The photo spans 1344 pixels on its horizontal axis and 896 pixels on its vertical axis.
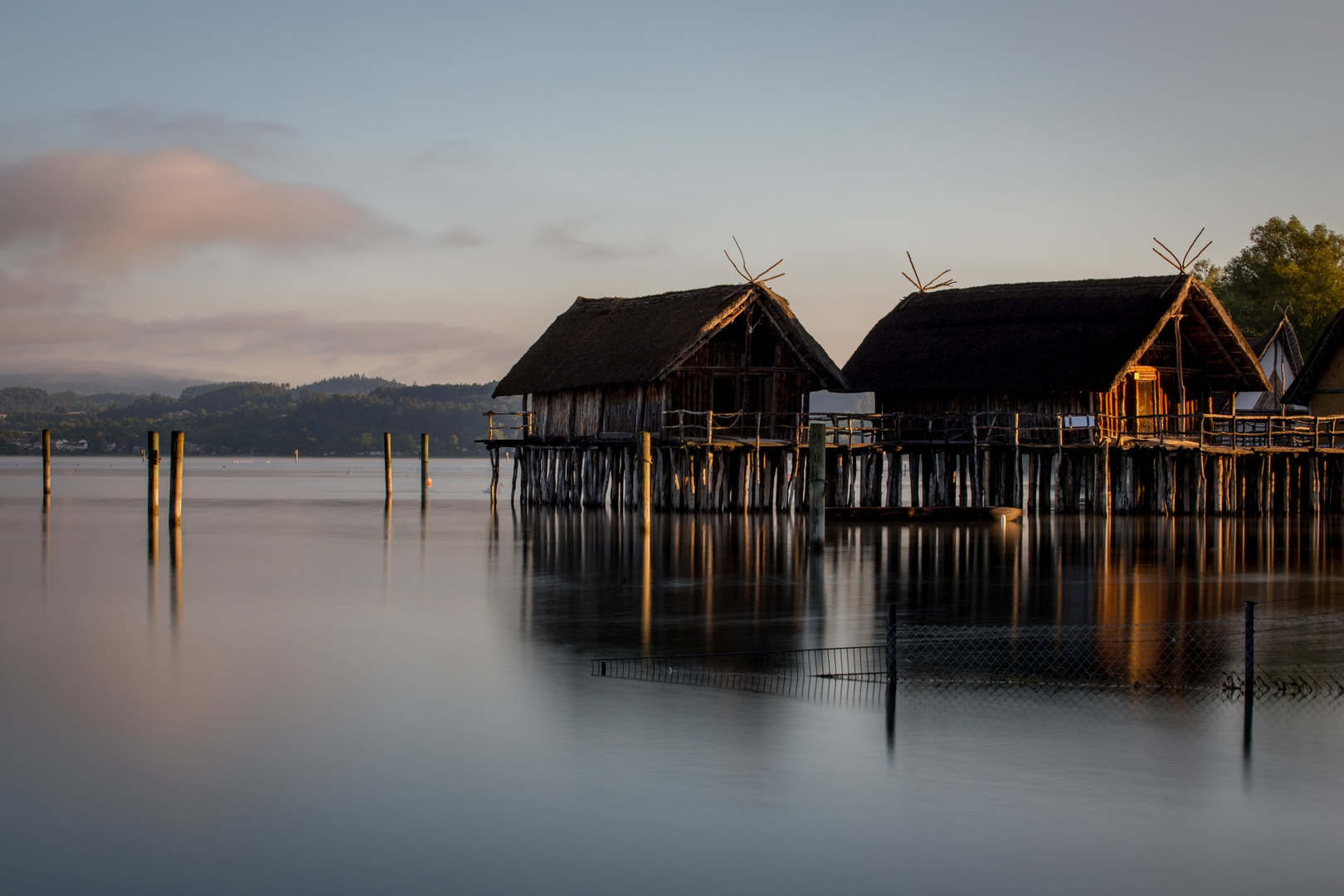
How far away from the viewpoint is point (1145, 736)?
1172cm

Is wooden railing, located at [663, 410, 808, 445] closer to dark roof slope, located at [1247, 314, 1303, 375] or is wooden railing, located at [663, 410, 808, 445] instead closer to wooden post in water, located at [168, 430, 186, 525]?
wooden post in water, located at [168, 430, 186, 525]

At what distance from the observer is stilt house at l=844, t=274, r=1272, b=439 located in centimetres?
3866

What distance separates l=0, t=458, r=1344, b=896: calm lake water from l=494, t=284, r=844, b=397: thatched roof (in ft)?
51.9

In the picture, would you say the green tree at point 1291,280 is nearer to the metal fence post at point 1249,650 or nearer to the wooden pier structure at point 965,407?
the wooden pier structure at point 965,407

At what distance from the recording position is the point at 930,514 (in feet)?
124

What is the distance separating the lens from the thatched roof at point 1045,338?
38.5 meters

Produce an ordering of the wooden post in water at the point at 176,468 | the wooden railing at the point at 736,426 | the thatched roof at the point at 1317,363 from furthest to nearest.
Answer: the thatched roof at the point at 1317,363 < the wooden railing at the point at 736,426 < the wooden post in water at the point at 176,468

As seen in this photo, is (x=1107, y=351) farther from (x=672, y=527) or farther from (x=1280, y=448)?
(x=672, y=527)

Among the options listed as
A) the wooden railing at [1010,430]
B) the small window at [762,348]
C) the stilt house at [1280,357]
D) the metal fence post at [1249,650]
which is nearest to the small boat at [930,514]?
the wooden railing at [1010,430]

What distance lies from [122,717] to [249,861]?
504 cm

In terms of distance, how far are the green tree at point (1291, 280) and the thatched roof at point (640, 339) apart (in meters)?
28.5

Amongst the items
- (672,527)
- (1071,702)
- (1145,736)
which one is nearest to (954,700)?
(1071,702)

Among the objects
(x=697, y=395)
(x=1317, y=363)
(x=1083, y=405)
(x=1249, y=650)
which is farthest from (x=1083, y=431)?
(x=1249, y=650)

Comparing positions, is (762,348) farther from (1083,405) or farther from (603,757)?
(603,757)
